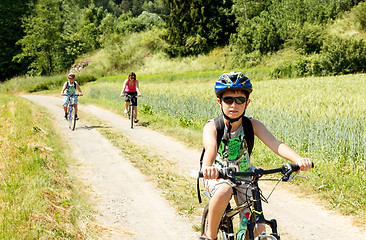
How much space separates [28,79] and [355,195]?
43.7 metres

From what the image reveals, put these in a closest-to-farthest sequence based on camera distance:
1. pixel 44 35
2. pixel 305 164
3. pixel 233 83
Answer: pixel 305 164 → pixel 233 83 → pixel 44 35

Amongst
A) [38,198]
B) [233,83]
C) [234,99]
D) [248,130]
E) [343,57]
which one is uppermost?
[343,57]

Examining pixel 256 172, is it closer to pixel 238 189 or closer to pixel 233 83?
pixel 238 189

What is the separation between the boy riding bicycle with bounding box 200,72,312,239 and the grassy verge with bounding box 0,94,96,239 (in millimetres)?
2150

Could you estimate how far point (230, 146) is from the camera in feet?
11.0

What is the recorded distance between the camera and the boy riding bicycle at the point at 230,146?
9.93 feet

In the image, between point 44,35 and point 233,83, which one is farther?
point 44,35

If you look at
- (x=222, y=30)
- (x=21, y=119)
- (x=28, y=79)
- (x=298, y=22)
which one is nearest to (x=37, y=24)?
(x=28, y=79)

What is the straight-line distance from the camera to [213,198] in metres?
3.03

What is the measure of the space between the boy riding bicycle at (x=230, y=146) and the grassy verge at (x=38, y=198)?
2.15 metres

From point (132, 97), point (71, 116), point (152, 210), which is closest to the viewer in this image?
point (152, 210)

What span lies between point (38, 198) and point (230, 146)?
3125 millimetres

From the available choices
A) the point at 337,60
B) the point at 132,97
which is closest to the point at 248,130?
the point at 132,97

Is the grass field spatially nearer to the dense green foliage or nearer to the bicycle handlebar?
the bicycle handlebar
